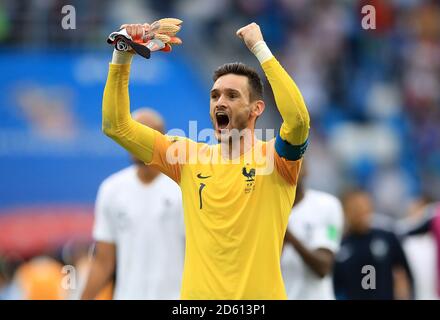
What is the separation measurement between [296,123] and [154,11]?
36.4ft

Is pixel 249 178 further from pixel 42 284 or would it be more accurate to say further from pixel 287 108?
pixel 42 284

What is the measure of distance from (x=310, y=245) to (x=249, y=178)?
2673 millimetres

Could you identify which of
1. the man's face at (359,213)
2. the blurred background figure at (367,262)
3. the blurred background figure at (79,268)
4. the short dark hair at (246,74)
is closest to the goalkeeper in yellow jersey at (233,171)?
the short dark hair at (246,74)

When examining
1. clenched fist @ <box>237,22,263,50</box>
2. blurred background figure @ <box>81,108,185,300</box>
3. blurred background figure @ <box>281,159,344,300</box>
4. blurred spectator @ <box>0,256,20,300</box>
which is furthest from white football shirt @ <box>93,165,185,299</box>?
blurred spectator @ <box>0,256,20,300</box>

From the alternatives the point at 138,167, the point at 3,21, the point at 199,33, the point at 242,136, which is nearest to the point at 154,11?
the point at 199,33

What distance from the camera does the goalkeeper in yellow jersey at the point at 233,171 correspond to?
5.75 metres

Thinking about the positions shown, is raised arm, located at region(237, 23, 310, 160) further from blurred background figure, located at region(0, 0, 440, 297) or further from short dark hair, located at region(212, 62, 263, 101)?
blurred background figure, located at region(0, 0, 440, 297)

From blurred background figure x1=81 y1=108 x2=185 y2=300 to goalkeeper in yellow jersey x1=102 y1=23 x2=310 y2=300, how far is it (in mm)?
2139

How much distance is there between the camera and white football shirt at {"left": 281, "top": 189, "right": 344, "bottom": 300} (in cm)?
834

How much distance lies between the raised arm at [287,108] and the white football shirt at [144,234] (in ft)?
8.36

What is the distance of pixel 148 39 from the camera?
5938mm

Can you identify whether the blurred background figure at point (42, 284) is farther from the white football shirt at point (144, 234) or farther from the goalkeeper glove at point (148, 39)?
the goalkeeper glove at point (148, 39)

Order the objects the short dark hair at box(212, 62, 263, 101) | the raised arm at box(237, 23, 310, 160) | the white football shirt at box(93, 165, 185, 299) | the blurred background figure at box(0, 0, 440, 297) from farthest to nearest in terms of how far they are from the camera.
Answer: the blurred background figure at box(0, 0, 440, 297) < the white football shirt at box(93, 165, 185, 299) < the short dark hair at box(212, 62, 263, 101) < the raised arm at box(237, 23, 310, 160)
